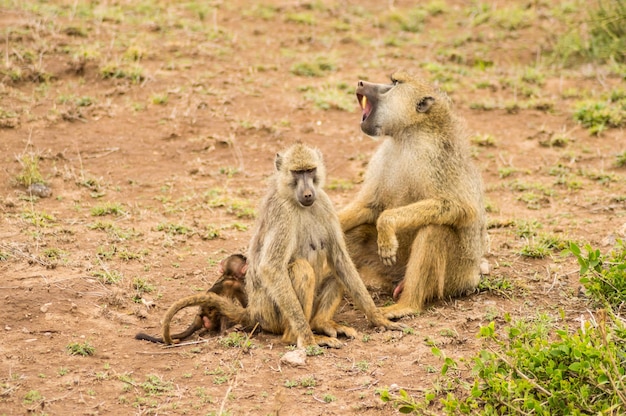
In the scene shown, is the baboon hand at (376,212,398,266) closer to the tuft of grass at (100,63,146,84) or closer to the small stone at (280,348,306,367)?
the small stone at (280,348,306,367)

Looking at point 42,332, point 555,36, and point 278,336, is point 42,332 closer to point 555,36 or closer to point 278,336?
point 278,336

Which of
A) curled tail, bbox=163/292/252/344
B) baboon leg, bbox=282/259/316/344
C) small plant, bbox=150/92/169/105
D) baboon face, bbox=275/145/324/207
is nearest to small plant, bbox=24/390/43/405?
curled tail, bbox=163/292/252/344

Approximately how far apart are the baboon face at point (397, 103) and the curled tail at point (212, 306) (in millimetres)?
1735

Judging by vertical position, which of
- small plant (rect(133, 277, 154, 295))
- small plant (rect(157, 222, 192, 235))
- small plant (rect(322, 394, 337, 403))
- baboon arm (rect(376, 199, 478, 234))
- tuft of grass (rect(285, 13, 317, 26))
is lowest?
small plant (rect(322, 394, 337, 403))

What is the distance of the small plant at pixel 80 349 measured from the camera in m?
5.53

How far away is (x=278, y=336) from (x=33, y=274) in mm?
1962

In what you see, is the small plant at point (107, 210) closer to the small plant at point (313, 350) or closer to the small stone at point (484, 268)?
the small plant at point (313, 350)

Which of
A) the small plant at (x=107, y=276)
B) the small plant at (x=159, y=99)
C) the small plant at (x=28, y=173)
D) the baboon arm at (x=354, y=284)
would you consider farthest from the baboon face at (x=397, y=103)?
the small plant at (x=159, y=99)

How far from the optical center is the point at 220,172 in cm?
889

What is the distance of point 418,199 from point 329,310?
43.6 inches

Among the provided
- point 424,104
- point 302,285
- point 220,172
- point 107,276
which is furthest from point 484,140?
A: point 107,276

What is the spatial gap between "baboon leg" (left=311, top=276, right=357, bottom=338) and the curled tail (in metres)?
0.50

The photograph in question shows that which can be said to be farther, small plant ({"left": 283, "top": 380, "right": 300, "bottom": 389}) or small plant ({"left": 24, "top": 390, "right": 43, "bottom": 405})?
small plant ({"left": 283, "top": 380, "right": 300, "bottom": 389})

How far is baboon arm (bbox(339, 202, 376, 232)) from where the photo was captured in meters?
6.83
